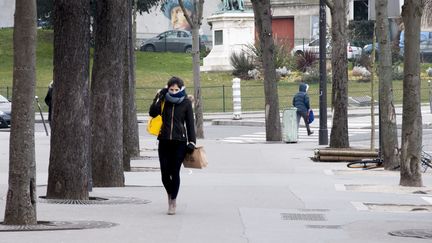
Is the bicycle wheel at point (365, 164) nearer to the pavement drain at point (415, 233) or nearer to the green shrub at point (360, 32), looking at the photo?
the pavement drain at point (415, 233)

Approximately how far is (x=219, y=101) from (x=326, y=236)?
41.1 metres

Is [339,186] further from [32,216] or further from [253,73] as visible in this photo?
[253,73]

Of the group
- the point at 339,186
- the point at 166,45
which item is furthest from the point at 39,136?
the point at 166,45

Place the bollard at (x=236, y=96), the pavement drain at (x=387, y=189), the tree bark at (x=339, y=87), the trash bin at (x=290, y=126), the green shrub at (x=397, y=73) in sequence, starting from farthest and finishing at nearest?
the green shrub at (x=397, y=73), the bollard at (x=236, y=96), the trash bin at (x=290, y=126), the tree bark at (x=339, y=87), the pavement drain at (x=387, y=189)

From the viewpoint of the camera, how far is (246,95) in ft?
176

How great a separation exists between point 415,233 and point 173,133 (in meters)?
3.24

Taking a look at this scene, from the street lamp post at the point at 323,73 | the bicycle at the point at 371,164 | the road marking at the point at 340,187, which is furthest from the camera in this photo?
the street lamp post at the point at 323,73

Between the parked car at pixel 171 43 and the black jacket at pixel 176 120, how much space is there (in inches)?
2198

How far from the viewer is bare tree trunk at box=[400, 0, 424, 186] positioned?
1870 centimetres

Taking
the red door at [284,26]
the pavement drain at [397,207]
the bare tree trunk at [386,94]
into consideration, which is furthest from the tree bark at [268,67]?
the red door at [284,26]

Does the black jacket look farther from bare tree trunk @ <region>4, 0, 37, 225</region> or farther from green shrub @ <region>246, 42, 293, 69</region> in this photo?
green shrub @ <region>246, 42, 293, 69</region>

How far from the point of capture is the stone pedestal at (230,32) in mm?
58000

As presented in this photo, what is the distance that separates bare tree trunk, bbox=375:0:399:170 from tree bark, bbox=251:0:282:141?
32.8 ft

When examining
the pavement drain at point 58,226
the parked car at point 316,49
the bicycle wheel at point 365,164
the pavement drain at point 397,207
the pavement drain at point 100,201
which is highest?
the parked car at point 316,49
